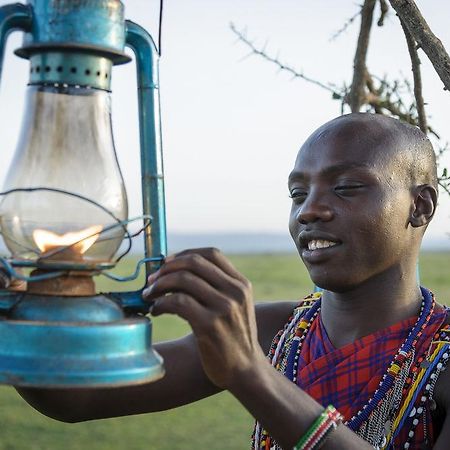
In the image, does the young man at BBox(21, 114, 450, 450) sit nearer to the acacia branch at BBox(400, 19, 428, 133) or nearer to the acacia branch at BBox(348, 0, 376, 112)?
the acacia branch at BBox(400, 19, 428, 133)

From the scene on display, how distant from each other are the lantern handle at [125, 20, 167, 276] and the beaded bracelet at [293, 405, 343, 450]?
1.91 ft

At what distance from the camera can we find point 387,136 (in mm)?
3186

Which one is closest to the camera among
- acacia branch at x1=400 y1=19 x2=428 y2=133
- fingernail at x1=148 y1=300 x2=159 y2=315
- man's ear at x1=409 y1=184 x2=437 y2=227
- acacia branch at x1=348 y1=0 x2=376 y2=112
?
fingernail at x1=148 y1=300 x2=159 y2=315

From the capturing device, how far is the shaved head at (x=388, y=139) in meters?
3.14

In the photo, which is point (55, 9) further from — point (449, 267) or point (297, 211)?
point (449, 267)

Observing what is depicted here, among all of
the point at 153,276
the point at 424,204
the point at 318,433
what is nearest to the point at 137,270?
the point at 153,276

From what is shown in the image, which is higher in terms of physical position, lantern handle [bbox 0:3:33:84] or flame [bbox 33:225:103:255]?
lantern handle [bbox 0:3:33:84]

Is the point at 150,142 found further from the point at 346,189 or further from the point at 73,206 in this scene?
the point at 346,189

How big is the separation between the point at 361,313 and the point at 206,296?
154cm

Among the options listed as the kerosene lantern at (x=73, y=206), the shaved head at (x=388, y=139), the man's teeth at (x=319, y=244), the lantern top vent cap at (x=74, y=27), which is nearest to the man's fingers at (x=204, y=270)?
the kerosene lantern at (x=73, y=206)

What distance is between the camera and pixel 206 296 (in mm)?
1847

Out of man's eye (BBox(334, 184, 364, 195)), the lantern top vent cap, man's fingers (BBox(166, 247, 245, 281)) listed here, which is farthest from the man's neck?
the lantern top vent cap

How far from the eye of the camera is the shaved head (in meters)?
3.14

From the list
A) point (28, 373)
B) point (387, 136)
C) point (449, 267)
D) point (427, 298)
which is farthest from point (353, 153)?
point (449, 267)
